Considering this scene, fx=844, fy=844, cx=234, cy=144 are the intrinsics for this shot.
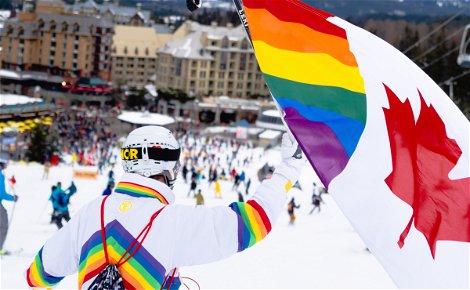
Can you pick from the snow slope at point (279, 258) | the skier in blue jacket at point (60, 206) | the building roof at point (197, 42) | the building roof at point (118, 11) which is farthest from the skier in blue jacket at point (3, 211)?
the building roof at point (118, 11)

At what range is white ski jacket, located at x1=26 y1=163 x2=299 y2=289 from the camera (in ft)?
8.06

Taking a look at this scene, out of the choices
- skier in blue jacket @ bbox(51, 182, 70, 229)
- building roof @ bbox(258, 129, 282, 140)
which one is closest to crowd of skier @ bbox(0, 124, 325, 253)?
skier in blue jacket @ bbox(51, 182, 70, 229)

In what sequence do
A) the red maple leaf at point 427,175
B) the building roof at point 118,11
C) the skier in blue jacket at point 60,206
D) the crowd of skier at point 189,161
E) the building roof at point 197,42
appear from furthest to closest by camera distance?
the building roof at point 118,11 < the building roof at point 197,42 < the crowd of skier at point 189,161 < the skier in blue jacket at point 60,206 < the red maple leaf at point 427,175

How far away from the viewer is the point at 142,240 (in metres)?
2.50

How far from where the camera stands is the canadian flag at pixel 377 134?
2676 mm

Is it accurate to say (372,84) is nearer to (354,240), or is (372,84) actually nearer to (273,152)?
(354,240)

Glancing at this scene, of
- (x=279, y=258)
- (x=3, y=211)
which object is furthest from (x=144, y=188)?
(x=279, y=258)

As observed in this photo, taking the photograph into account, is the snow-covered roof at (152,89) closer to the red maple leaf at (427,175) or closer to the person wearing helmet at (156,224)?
the red maple leaf at (427,175)

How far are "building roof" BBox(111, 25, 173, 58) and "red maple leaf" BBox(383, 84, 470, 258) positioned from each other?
80.8m

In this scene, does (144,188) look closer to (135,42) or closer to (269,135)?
(269,135)

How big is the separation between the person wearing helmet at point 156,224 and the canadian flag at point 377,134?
0.73ft

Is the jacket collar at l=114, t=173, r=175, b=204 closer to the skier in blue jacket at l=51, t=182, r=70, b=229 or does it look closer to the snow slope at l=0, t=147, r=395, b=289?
the snow slope at l=0, t=147, r=395, b=289

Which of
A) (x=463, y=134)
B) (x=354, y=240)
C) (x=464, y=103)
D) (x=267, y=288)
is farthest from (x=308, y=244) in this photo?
(x=464, y=103)

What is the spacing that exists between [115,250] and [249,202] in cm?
43
